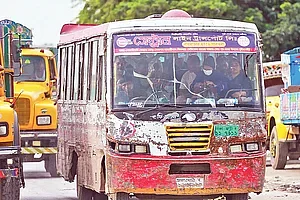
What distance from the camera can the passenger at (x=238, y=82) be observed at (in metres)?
11.9

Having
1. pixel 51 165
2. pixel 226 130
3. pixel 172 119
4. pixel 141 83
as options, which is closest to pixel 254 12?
pixel 51 165

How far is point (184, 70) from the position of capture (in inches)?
468

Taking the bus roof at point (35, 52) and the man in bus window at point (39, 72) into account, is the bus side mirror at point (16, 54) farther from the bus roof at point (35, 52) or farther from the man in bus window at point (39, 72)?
the man in bus window at point (39, 72)

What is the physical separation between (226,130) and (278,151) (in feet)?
35.4

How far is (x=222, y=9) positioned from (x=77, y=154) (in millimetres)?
19903

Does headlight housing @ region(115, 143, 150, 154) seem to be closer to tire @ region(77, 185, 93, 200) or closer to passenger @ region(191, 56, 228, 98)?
→ passenger @ region(191, 56, 228, 98)

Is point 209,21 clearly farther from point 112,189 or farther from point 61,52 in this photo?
point 61,52

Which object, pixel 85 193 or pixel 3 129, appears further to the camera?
pixel 85 193

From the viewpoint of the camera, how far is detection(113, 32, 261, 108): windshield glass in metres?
11.7

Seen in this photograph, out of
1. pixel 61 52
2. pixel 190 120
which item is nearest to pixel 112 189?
pixel 190 120

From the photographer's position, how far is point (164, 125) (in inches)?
451

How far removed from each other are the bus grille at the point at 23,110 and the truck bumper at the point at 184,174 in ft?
29.2

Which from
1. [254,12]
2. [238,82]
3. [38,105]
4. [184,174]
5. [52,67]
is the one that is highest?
[254,12]

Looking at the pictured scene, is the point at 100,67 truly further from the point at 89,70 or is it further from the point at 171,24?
the point at 171,24
